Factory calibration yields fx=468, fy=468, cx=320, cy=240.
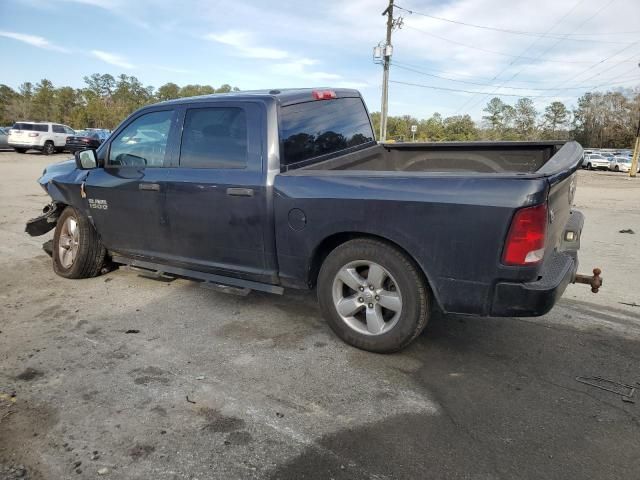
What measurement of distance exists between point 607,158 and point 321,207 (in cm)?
4439

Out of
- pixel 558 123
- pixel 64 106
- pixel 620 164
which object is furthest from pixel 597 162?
pixel 64 106

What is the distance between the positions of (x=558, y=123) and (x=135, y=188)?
4038 inches

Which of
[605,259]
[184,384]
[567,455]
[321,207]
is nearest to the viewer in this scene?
[567,455]

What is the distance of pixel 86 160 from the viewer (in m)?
4.68

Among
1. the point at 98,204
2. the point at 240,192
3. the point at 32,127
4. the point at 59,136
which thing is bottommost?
the point at 98,204

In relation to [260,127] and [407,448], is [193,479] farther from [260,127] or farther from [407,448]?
[260,127]

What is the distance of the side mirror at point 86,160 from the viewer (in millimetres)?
4676

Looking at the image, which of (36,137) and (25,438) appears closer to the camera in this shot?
(25,438)

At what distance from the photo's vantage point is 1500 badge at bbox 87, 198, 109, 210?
4.64 meters

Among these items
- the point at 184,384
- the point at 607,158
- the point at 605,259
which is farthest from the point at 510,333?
the point at 607,158

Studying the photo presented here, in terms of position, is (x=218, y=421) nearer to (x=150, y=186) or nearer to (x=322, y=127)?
(x=150, y=186)

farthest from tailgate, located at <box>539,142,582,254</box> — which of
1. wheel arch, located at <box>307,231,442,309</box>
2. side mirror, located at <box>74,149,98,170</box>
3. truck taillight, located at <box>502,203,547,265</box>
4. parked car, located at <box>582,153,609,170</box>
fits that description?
parked car, located at <box>582,153,609,170</box>

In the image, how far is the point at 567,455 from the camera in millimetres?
2312

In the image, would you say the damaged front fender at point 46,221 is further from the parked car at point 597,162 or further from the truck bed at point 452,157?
the parked car at point 597,162
